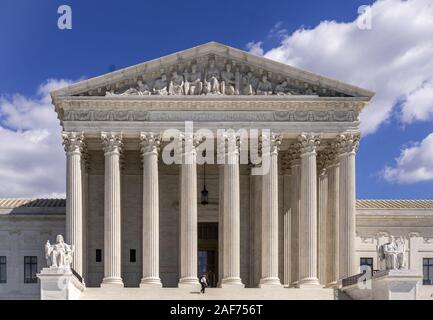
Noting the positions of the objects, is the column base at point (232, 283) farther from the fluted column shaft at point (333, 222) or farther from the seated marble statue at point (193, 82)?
the seated marble statue at point (193, 82)

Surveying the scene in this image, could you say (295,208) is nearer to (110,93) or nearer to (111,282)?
(111,282)

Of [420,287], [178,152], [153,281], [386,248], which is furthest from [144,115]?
[420,287]

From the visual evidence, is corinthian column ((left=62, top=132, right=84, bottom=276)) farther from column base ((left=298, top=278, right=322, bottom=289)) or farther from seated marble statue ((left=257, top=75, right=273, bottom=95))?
column base ((left=298, top=278, right=322, bottom=289))

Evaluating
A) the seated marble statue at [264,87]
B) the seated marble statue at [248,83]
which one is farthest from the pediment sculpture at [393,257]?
the seated marble statue at [248,83]

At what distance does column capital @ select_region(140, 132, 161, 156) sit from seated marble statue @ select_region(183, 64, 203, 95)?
359 cm

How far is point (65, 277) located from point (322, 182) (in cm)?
2230

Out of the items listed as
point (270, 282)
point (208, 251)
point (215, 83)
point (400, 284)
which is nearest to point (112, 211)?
point (215, 83)

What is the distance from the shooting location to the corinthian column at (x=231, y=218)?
61719mm

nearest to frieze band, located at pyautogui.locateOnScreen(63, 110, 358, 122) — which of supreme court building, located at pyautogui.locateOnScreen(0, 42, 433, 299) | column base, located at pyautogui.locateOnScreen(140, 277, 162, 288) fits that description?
supreme court building, located at pyautogui.locateOnScreen(0, 42, 433, 299)

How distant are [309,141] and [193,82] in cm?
851

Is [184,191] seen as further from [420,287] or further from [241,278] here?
[420,287]

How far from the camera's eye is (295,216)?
6631cm

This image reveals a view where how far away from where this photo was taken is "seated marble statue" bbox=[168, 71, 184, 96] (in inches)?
2461

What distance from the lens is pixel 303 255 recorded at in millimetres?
62594
